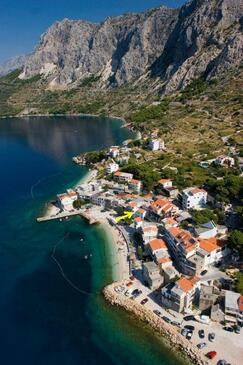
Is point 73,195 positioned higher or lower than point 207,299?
higher

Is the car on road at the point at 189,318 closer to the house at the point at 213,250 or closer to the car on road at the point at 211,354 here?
the car on road at the point at 211,354

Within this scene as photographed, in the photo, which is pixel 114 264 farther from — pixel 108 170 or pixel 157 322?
pixel 108 170

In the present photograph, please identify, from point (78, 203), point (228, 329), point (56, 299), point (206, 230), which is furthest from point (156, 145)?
point (228, 329)

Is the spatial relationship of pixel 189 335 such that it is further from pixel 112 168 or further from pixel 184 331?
pixel 112 168

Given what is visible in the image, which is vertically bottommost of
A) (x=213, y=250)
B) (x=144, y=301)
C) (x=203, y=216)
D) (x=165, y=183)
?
(x=144, y=301)

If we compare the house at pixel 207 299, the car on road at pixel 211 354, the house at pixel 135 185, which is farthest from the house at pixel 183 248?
the house at pixel 135 185

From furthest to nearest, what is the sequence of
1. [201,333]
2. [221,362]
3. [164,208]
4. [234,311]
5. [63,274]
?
1. [164,208]
2. [63,274]
3. [234,311]
4. [201,333]
5. [221,362]

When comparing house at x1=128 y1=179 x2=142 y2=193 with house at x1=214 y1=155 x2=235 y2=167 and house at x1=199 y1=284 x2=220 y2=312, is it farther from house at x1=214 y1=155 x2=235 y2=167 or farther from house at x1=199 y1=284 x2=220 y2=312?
house at x1=199 y1=284 x2=220 y2=312
